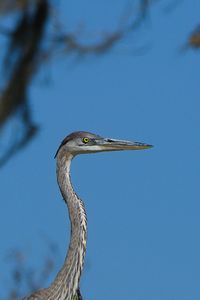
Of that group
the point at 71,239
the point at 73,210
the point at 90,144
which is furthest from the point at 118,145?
the point at 71,239

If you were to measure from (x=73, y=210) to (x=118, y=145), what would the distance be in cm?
79

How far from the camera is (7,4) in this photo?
19.7 feet

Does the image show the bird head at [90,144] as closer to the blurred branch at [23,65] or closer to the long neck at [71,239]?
the long neck at [71,239]

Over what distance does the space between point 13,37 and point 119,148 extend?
272 centimetres

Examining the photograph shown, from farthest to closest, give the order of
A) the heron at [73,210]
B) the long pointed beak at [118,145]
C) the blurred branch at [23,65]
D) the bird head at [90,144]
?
the long pointed beak at [118,145] < the bird head at [90,144] < the heron at [73,210] < the blurred branch at [23,65]

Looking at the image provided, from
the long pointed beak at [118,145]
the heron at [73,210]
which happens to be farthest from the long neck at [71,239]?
the long pointed beak at [118,145]

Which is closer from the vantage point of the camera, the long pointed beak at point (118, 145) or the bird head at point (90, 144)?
the bird head at point (90, 144)

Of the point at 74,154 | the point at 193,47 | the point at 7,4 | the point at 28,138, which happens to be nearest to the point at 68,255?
the point at 74,154

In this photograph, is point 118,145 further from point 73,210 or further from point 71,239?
point 71,239

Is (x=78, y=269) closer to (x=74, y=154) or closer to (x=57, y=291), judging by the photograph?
(x=57, y=291)

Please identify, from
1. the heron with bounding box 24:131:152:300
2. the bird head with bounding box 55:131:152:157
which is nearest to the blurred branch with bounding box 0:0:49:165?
the heron with bounding box 24:131:152:300

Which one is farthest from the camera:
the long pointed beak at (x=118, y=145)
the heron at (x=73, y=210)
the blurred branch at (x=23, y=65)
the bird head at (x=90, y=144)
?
the long pointed beak at (x=118, y=145)

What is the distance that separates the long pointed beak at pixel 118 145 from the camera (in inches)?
349

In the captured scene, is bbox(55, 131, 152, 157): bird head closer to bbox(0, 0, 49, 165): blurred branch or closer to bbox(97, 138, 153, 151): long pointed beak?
bbox(97, 138, 153, 151): long pointed beak
